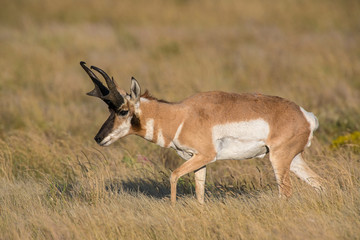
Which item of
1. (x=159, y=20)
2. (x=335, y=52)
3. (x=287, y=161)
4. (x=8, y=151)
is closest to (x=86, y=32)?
(x=159, y=20)

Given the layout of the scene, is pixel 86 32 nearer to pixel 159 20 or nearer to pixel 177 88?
pixel 159 20

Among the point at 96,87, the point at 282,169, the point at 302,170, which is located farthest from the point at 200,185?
the point at 96,87

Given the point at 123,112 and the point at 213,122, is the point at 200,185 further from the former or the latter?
the point at 123,112

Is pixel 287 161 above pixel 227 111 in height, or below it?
below

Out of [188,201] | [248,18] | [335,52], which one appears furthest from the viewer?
[248,18]

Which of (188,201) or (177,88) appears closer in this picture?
(188,201)

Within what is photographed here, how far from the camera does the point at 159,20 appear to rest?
25141 mm

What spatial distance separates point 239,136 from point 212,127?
1.16 ft

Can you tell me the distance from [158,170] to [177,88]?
5441 millimetres

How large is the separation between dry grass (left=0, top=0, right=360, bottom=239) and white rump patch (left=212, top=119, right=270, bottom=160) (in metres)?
0.57

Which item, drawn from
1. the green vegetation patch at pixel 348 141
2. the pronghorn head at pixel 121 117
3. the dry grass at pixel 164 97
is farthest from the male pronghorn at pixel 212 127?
the green vegetation patch at pixel 348 141

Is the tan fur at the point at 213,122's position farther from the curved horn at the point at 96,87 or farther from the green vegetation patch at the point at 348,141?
the green vegetation patch at the point at 348,141

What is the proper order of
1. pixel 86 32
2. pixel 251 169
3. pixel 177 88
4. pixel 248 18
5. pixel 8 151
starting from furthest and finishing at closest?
pixel 248 18, pixel 86 32, pixel 177 88, pixel 8 151, pixel 251 169

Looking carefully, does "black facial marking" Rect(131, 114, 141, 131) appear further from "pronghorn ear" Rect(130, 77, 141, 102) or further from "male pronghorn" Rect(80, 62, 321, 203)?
"pronghorn ear" Rect(130, 77, 141, 102)
